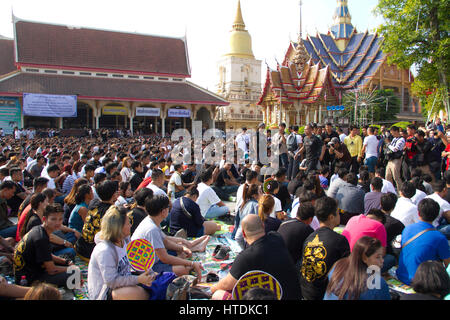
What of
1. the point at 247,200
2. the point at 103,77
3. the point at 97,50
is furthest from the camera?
the point at 97,50

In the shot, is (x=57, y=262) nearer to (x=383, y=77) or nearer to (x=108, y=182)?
(x=108, y=182)

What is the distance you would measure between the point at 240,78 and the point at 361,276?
43924 mm

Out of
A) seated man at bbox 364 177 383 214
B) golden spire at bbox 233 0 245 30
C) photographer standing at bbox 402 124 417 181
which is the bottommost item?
seated man at bbox 364 177 383 214

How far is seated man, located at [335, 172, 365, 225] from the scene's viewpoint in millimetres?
5399

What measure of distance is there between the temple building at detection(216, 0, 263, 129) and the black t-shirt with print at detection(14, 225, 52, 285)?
119 ft

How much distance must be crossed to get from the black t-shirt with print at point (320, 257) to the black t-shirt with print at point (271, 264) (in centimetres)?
36

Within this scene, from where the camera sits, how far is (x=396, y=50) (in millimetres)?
15570

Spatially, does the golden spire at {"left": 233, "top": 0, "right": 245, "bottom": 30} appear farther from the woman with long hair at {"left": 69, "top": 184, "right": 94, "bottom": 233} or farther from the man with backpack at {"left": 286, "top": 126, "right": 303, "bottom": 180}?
the woman with long hair at {"left": 69, "top": 184, "right": 94, "bottom": 233}

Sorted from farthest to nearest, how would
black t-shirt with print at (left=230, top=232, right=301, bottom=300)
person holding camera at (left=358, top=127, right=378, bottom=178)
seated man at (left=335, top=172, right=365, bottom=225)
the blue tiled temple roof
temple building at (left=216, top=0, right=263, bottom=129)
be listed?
1. temple building at (left=216, top=0, right=263, bottom=129)
2. the blue tiled temple roof
3. person holding camera at (left=358, top=127, right=378, bottom=178)
4. seated man at (left=335, top=172, right=365, bottom=225)
5. black t-shirt with print at (left=230, top=232, right=301, bottom=300)

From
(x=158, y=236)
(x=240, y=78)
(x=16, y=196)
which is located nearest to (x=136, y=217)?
(x=158, y=236)

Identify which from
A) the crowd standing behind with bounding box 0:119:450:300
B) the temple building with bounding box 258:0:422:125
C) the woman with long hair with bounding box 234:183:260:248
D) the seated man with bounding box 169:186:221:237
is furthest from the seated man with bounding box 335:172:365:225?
the temple building with bounding box 258:0:422:125

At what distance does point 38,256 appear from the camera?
3271 millimetres

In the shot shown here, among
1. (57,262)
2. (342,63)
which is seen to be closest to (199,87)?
(342,63)

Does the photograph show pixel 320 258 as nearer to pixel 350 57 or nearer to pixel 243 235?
pixel 243 235
